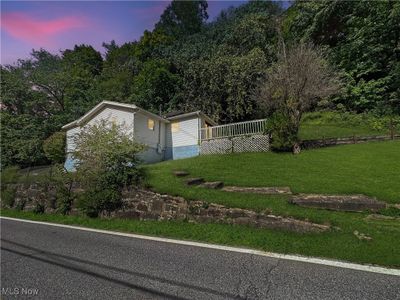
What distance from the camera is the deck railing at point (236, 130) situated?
19812mm

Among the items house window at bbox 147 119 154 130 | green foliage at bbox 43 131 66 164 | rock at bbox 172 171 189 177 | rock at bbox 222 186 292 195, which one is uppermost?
house window at bbox 147 119 154 130

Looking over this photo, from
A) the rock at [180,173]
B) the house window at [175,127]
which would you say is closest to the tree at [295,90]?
the rock at [180,173]

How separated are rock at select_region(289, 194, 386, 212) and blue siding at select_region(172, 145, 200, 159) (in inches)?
581

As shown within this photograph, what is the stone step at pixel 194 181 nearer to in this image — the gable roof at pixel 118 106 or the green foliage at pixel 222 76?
the gable roof at pixel 118 106

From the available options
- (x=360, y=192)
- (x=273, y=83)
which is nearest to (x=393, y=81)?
(x=273, y=83)

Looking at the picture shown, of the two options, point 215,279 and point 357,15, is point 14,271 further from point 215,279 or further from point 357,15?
point 357,15

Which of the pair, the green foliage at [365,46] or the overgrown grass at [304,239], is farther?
the green foliage at [365,46]

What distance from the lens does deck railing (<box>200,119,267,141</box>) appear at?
19.8m

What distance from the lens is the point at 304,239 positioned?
7082 millimetres

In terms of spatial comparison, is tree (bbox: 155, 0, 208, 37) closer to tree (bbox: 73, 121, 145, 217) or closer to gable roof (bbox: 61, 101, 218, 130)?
gable roof (bbox: 61, 101, 218, 130)

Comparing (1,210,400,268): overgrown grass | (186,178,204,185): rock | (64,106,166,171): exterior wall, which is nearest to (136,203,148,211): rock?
(1,210,400,268): overgrown grass

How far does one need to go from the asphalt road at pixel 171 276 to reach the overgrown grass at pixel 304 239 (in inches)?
29.6

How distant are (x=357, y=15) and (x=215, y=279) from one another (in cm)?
3149

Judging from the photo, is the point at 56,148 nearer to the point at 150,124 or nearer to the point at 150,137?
the point at 150,137
